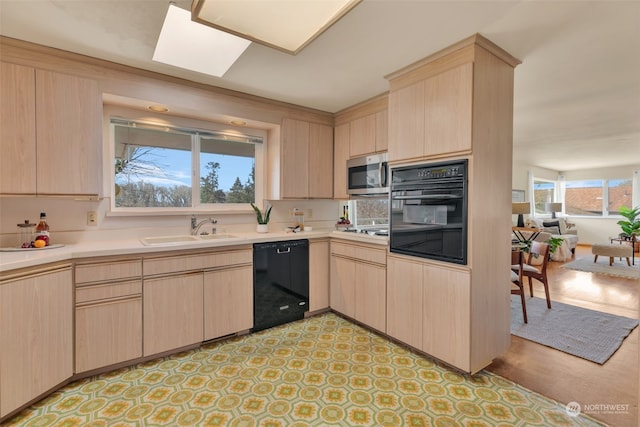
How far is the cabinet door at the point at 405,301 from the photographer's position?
241 centimetres

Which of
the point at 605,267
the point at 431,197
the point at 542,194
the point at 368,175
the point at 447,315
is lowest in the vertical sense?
the point at 605,267

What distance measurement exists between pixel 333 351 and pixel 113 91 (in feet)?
9.28

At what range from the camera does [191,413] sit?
1.77m

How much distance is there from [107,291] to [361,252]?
84.9 inches

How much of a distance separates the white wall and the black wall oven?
24.3ft

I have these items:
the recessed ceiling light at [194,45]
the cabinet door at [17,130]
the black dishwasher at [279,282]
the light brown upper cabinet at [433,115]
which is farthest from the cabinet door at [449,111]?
the cabinet door at [17,130]

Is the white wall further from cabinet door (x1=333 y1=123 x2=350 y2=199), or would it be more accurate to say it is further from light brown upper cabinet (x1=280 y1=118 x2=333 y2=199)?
light brown upper cabinet (x1=280 y1=118 x2=333 y2=199)

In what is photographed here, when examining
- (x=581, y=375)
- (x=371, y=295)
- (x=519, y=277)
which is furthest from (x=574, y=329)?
(x=371, y=295)

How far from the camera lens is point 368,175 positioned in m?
3.21

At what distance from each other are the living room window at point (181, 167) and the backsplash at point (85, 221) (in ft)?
0.36

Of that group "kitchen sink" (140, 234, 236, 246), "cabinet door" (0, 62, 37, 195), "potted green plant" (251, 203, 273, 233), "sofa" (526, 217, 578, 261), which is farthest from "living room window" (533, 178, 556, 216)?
"cabinet door" (0, 62, 37, 195)

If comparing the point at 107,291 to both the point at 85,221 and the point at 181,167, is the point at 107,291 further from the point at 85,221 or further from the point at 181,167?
the point at 181,167

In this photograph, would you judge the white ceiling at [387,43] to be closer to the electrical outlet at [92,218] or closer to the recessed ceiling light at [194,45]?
the recessed ceiling light at [194,45]

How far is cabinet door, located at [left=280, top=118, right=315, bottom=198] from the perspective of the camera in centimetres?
333
